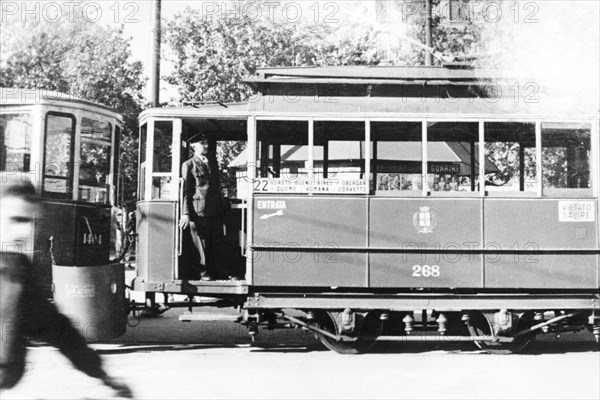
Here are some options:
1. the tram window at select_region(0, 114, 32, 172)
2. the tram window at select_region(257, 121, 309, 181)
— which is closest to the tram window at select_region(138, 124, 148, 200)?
the tram window at select_region(0, 114, 32, 172)

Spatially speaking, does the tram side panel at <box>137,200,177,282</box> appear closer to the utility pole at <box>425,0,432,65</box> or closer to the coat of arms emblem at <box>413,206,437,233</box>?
the coat of arms emblem at <box>413,206,437,233</box>

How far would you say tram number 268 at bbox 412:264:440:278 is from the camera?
7.48 meters

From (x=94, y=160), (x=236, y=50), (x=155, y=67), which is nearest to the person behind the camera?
(x=94, y=160)

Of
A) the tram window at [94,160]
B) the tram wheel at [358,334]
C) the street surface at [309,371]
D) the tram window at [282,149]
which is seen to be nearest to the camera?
the street surface at [309,371]

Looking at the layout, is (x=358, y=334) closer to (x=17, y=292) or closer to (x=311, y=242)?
(x=311, y=242)

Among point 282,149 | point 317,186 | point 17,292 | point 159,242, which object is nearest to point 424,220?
point 317,186

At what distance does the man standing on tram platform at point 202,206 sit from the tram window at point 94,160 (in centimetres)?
166

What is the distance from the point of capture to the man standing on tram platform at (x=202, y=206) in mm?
7785

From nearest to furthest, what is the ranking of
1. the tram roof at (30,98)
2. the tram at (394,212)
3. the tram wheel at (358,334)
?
the tram at (394,212) < the tram wheel at (358,334) < the tram roof at (30,98)

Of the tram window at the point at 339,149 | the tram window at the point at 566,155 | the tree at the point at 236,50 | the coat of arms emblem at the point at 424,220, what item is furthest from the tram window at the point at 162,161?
the tree at the point at 236,50

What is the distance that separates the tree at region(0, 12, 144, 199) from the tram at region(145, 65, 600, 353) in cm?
690

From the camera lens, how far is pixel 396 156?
8.05 metres

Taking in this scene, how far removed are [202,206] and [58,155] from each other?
213cm

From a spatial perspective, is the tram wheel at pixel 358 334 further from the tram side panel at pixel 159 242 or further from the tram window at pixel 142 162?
the tram window at pixel 142 162
